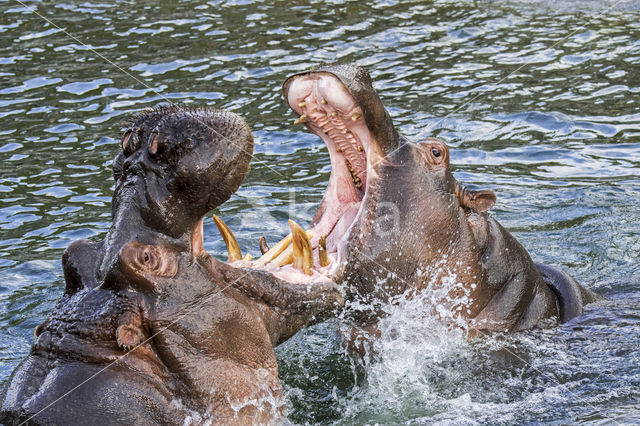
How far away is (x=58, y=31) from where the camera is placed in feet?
42.9

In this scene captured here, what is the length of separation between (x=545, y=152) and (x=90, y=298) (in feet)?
21.8

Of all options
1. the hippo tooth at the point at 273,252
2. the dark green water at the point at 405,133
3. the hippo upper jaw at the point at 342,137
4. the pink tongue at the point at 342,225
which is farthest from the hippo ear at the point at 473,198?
the hippo tooth at the point at 273,252

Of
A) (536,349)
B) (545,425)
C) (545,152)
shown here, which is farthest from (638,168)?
(545,425)

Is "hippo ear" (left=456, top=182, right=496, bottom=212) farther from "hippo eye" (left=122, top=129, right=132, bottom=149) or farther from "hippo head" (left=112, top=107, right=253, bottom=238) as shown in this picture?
"hippo eye" (left=122, top=129, right=132, bottom=149)

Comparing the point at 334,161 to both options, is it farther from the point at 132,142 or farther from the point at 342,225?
the point at 132,142

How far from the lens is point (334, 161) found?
5.59 meters

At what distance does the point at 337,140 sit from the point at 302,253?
1.04m

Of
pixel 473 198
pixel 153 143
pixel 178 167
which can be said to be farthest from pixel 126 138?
pixel 473 198

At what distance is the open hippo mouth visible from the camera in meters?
5.12

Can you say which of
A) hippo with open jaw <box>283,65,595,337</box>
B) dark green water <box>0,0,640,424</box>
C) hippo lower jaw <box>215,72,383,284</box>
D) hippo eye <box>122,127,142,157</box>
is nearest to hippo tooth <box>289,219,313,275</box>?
hippo lower jaw <box>215,72,383,284</box>

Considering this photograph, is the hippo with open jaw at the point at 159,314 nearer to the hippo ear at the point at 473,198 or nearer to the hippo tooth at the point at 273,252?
the hippo tooth at the point at 273,252

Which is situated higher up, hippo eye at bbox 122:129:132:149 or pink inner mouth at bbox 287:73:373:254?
hippo eye at bbox 122:129:132:149

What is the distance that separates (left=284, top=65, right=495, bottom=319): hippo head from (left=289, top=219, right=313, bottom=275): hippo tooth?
1.35 feet

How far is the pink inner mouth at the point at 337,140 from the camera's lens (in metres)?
5.24
